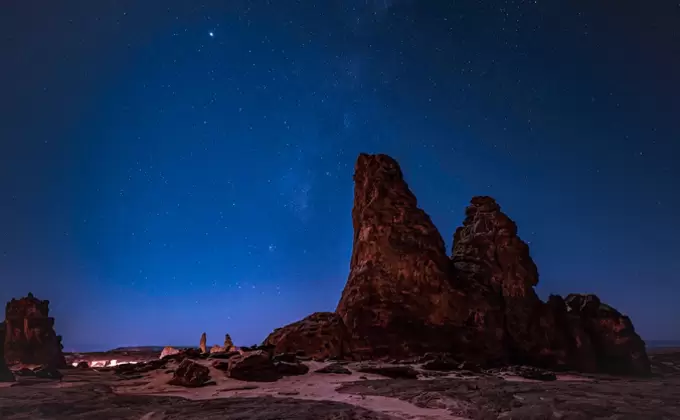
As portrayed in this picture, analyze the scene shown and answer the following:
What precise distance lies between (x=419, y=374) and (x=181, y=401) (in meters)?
11.6

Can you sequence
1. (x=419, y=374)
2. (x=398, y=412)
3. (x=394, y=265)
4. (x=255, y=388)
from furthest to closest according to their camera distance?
1. (x=394, y=265)
2. (x=419, y=374)
3. (x=255, y=388)
4. (x=398, y=412)

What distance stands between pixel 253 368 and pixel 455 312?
15.9 m

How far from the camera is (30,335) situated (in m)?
28.7

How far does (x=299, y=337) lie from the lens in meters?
27.9

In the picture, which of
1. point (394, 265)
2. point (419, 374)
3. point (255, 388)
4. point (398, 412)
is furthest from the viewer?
point (394, 265)

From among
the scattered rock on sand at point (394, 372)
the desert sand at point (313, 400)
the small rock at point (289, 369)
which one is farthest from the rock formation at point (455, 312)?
the desert sand at point (313, 400)

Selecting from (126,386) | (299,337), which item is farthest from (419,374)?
(126,386)

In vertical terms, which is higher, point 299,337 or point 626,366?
point 299,337

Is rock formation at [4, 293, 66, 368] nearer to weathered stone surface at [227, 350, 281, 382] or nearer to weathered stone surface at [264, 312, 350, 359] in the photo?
weathered stone surface at [264, 312, 350, 359]

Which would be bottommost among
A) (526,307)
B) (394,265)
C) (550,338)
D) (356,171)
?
(550,338)

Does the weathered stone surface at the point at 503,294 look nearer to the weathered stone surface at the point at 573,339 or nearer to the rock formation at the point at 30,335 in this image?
the weathered stone surface at the point at 573,339

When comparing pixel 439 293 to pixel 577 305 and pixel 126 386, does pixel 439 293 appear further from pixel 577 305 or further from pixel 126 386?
pixel 126 386

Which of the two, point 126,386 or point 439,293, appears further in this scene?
point 439,293

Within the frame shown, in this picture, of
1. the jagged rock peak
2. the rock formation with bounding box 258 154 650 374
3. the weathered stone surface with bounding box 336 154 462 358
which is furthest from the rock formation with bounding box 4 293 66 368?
the jagged rock peak
